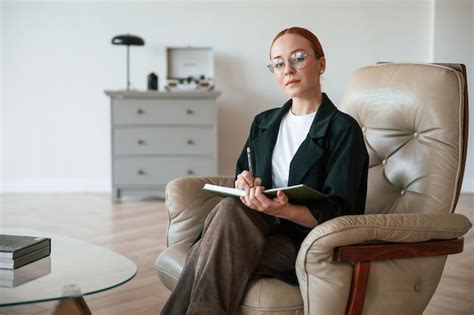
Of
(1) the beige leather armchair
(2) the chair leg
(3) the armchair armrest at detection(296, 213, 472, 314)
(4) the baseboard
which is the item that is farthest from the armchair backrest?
(4) the baseboard

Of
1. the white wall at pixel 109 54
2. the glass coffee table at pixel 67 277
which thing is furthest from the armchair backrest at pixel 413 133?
the white wall at pixel 109 54

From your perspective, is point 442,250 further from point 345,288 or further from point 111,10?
point 111,10

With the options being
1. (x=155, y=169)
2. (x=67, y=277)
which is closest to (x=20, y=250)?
(x=67, y=277)

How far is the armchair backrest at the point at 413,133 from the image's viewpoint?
2301 mm

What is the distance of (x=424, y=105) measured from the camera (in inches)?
93.9

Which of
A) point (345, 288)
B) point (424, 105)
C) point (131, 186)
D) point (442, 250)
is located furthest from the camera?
point (131, 186)

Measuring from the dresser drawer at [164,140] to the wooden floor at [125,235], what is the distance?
42cm

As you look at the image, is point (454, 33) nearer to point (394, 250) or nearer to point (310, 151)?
point (310, 151)

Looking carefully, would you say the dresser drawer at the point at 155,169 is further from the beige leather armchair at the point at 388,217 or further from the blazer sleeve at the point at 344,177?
the blazer sleeve at the point at 344,177

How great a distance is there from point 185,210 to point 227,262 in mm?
485

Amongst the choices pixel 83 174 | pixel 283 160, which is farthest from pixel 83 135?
pixel 283 160

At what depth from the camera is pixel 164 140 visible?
5297 millimetres

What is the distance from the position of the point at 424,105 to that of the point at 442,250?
1.87ft

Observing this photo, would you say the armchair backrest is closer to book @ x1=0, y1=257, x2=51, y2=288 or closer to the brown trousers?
the brown trousers
